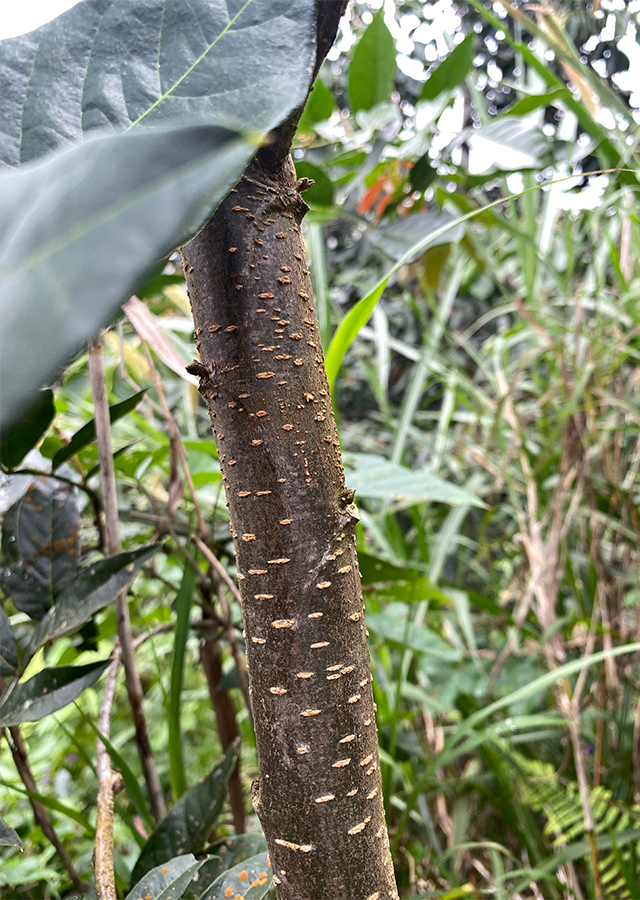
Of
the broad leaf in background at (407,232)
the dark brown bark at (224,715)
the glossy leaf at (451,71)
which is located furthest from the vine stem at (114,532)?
the glossy leaf at (451,71)

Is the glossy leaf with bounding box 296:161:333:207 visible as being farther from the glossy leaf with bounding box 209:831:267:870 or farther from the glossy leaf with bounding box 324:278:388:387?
the glossy leaf with bounding box 209:831:267:870

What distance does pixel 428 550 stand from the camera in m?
0.92

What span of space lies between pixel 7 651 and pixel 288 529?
225mm

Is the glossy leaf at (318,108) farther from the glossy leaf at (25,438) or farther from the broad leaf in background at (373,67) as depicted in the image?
the glossy leaf at (25,438)

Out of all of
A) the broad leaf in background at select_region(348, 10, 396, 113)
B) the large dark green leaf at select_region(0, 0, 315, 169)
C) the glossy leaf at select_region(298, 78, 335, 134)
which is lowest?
the large dark green leaf at select_region(0, 0, 315, 169)

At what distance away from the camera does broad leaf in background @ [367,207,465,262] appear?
623 millimetres

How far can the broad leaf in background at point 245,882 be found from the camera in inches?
10.5

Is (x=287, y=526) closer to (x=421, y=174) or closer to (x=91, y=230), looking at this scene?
(x=91, y=230)

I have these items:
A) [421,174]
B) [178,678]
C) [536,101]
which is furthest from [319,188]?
[178,678]

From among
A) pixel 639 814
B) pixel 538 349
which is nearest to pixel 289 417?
pixel 639 814

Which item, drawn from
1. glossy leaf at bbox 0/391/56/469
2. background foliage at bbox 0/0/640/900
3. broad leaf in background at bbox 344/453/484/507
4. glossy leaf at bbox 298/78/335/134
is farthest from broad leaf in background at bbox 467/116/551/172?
glossy leaf at bbox 0/391/56/469

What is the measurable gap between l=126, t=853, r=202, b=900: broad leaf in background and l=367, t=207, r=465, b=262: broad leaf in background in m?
0.56

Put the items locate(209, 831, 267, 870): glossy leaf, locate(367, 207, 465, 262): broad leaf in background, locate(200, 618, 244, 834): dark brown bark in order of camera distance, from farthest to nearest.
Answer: locate(367, 207, 465, 262): broad leaf in background, locate(200, 618, 244, 834): dark brown bark, locate(209, 831, 267, 870): glossy leaf

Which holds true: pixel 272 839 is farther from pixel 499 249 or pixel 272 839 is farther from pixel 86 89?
pixel 499 249
